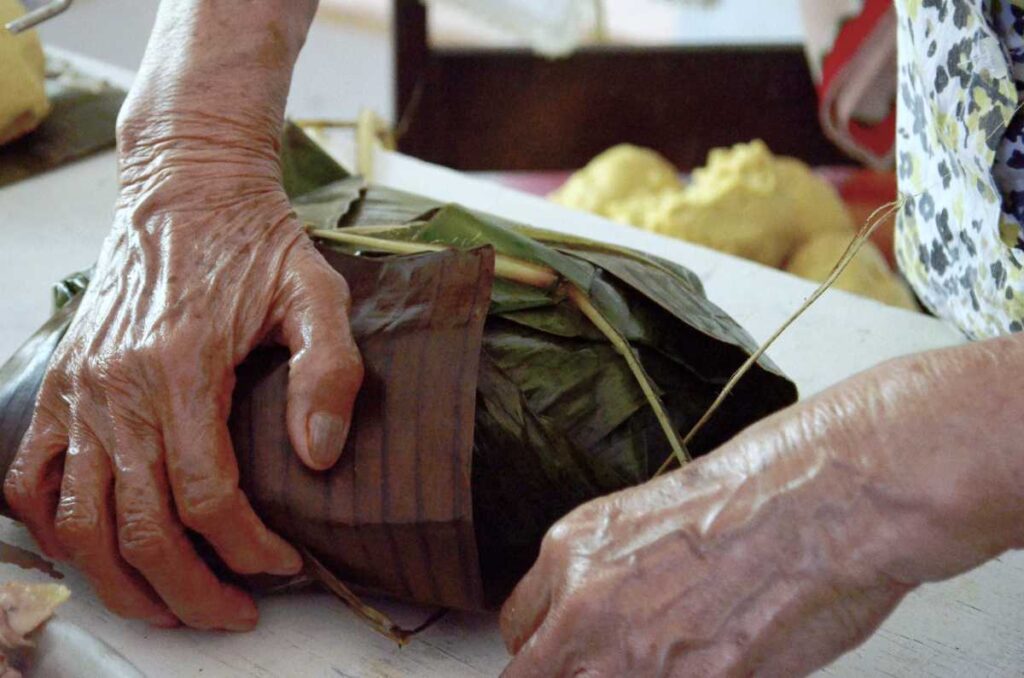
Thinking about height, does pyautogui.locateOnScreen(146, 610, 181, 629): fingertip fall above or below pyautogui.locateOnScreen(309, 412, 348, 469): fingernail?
below

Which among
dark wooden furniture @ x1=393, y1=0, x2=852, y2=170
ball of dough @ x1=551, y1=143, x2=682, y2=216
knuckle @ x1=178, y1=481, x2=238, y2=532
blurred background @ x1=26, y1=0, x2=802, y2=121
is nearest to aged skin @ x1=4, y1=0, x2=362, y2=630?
knuckle @ x1=178, y1=481, x2=238, y2=532

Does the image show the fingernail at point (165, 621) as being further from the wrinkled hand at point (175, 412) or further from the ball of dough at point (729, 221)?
the ball of dough at point (729, 221)

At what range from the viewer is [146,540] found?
0.96 metres

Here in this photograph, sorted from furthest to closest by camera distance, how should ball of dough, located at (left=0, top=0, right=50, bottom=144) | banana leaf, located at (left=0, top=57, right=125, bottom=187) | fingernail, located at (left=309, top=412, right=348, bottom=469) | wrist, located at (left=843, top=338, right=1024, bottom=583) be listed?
banana leaf, located at (left=0, top=57, right=125, bottom=187) < ball of dough, located at (left=0, top=0, right=50, bottom=144) < fingernail, located at (left=309, top=412, right=348, bottom=469) < wrist, located at (left=843, top=338, right=1024, bottom=583)

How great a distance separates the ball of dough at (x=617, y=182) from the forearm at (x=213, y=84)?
3.97 ft

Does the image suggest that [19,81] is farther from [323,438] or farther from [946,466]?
[946,466]

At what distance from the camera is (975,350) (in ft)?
2.61

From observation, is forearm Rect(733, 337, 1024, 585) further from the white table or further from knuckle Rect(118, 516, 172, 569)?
knuckle Rect(118, 516, 172, 569)

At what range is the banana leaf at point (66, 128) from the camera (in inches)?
69.4

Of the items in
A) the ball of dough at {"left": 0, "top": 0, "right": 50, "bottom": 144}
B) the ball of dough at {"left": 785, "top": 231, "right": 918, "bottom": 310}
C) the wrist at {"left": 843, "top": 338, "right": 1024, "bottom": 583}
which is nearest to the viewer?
the wrist at {"left": 843, "top": 338, "right": 1024, "bottom": 583}

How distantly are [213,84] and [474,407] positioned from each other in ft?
1.55

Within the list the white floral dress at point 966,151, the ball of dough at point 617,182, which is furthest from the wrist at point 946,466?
the ball of dough at point 617,182

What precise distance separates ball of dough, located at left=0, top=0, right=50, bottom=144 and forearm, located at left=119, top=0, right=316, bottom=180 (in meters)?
0.54

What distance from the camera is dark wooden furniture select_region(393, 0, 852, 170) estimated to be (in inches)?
112
